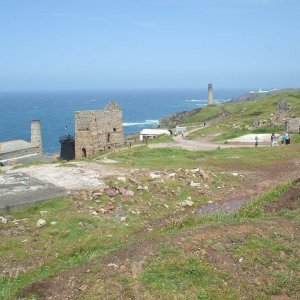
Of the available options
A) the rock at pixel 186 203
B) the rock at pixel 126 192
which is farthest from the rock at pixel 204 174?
the rock at pixel 126 192

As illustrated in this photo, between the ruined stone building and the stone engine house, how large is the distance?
613 centimetres

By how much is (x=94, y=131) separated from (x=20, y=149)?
29.6 ft

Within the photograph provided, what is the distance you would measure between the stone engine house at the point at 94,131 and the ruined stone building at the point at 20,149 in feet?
20.1

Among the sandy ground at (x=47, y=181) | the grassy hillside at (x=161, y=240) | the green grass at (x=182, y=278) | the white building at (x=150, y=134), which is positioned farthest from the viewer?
the white building at (x=150, y=134)

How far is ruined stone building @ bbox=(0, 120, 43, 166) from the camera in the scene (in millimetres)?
43469

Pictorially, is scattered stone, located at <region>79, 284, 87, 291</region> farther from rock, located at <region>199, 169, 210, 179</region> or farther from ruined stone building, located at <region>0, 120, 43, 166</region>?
ruined stone building, located at <region>0, 120, 43, 166</region>

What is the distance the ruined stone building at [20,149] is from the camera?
43.5 meters

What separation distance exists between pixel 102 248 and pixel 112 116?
29.7 m

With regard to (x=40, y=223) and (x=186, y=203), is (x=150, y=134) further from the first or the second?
(x=40, y=223)

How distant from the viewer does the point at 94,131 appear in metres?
41.3

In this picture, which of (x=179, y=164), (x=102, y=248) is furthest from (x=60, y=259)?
(x=179, y=164)

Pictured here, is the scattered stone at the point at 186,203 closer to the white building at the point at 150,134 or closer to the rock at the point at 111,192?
the rock at the point at 111,192

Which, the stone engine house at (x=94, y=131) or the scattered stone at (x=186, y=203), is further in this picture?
the stone engine house at (x=94, y=131)

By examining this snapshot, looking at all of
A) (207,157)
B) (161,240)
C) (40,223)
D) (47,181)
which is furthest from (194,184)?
(161,240)
